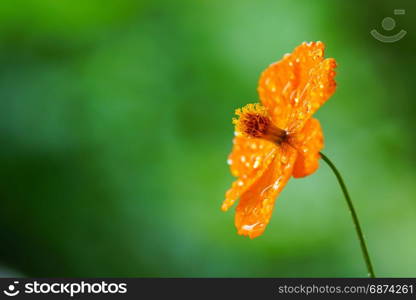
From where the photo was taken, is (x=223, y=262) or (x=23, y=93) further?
(x=23, y=93)

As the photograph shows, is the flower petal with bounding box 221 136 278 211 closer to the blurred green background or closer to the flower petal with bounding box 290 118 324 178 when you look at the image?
the flower petal with bounding box 290 118 324 178

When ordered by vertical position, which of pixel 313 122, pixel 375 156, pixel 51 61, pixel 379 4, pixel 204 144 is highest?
pixel 51 61

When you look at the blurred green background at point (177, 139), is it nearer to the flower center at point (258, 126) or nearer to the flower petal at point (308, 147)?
the flower center at point (258, 126)

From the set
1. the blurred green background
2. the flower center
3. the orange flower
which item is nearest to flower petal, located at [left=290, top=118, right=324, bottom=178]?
the orange flower

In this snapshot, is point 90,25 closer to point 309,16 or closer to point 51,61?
point 51,61

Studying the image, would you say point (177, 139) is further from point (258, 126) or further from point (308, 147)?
point (308, 147)

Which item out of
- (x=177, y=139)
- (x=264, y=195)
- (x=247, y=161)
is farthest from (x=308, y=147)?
(x=177, y=139)

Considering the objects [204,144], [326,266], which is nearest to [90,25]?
[204,144]
